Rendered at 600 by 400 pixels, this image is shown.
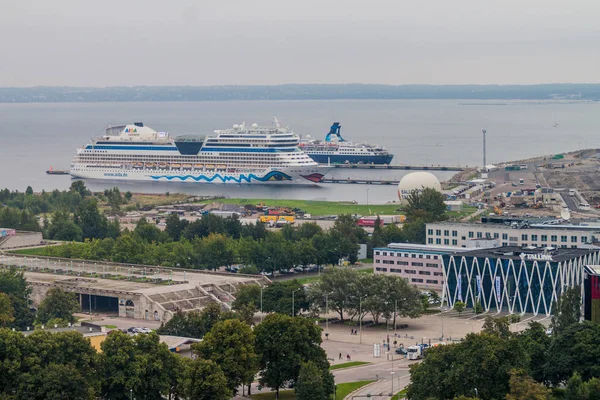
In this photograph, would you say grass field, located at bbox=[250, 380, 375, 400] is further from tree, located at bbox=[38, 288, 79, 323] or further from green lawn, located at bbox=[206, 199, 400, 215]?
green lawn, located at bbox=[206, 199, 400, 215]

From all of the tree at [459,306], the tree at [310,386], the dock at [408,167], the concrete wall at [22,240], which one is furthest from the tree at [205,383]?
the dock at [408,167]

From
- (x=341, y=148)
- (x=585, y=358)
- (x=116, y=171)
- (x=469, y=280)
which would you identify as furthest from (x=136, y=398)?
(x=341, y=148)

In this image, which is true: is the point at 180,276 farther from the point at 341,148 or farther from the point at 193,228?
the point at 341,148

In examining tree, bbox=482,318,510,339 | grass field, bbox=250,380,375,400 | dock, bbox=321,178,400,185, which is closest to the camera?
grass field, bbox=250,380,375,400

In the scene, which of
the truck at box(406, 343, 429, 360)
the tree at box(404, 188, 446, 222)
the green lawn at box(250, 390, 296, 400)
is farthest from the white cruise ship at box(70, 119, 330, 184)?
the green lawn at box(250, 390, 296, 400)

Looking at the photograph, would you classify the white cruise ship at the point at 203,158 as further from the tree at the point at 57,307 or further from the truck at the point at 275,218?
the tree at the point at 57,307

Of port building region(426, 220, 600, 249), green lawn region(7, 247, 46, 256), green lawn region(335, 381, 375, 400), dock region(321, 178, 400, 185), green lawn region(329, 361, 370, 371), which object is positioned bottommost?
green lawn region(329, 361, 370, 371)

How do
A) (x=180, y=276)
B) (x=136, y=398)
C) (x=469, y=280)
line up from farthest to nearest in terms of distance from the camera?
1. (x=180, y=276)
2. (x=469, y=280)
3. (x=136, y=398)
